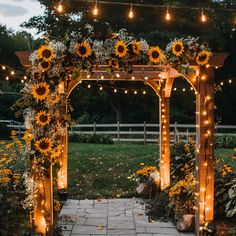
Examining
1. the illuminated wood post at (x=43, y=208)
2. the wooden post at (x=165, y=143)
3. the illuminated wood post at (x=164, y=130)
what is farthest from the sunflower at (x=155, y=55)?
the wooden post at (x=165, y=143)

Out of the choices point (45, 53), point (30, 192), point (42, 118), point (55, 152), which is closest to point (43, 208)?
point (30, 192)

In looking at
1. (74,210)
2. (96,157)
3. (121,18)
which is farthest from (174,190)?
(121,18)

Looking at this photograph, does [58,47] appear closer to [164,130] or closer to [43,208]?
[43,208]

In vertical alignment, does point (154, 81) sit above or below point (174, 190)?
above

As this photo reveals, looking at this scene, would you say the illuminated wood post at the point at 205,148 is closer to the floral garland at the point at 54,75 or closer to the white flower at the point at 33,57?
the floral garland at the point at 54,75

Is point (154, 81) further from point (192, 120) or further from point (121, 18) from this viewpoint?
point (192, 120)

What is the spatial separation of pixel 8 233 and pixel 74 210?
101 inches

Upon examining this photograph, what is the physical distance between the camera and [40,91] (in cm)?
533

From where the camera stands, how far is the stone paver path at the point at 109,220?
21.5 ft

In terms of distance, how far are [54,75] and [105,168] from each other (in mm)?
6468

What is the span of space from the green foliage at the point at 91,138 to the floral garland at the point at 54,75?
37.9 feet

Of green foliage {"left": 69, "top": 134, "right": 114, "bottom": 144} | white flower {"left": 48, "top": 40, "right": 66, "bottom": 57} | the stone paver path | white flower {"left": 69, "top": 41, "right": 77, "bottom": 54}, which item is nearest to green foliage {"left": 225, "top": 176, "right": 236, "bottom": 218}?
the stone paver path

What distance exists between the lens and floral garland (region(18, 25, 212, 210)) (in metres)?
5.37

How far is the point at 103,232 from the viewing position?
6.53 metres
